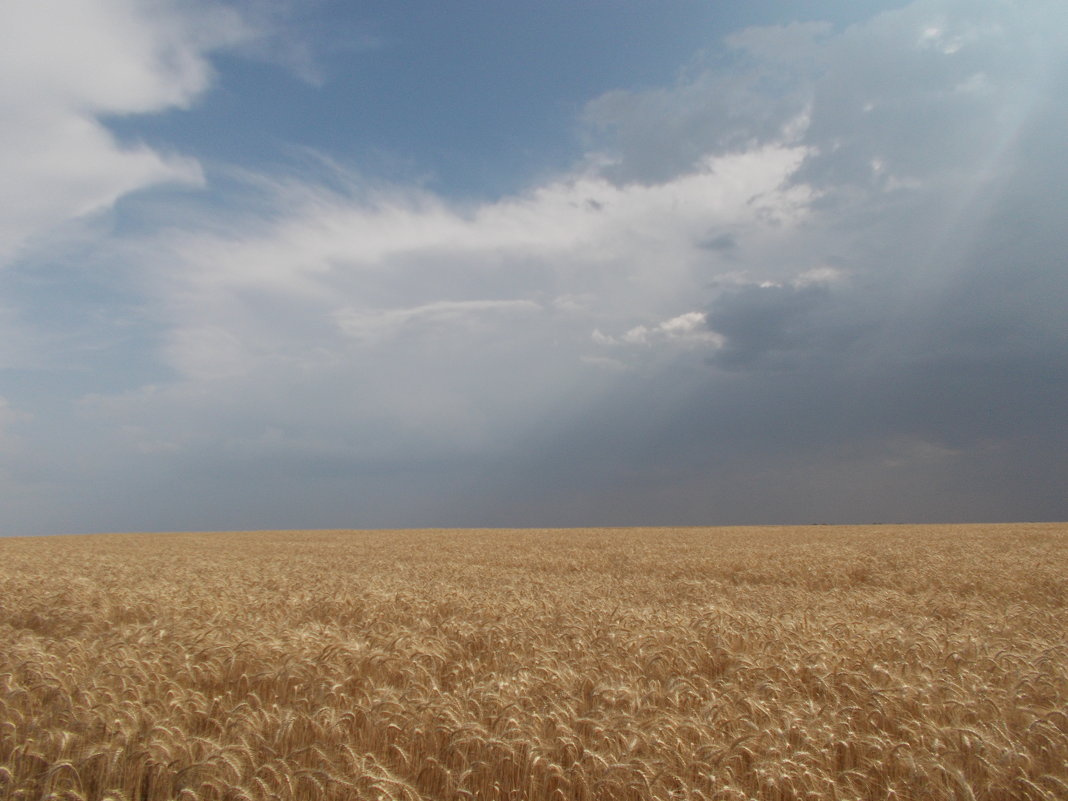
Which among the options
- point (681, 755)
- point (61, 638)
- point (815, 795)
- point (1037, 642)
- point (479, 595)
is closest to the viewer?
point (815, 795)

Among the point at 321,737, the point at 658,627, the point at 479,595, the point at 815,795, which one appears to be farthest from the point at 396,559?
the point at 815,795

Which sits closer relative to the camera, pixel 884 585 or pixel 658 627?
pixel 658 627

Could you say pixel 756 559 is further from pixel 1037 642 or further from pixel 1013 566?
pixel 1037 642

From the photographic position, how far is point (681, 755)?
3979mm

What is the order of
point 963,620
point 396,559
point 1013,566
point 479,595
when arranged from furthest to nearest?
1. point 396,559
2. point 1013,566
3. point 479,595
4. point 963,620

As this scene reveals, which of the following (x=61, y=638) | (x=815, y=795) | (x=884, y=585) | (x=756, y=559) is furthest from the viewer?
(x=756, y=559)

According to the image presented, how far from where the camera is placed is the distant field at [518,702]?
12.5 feet

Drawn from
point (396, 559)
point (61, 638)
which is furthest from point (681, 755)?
point (396, 559)

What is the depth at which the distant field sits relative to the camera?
3816mm

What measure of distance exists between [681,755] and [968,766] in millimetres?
1969

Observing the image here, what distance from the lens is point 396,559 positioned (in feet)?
73.6

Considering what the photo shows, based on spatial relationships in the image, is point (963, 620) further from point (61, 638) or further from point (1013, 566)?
point (61, 638)

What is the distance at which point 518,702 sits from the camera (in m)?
4.73

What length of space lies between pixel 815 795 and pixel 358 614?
287 inches
